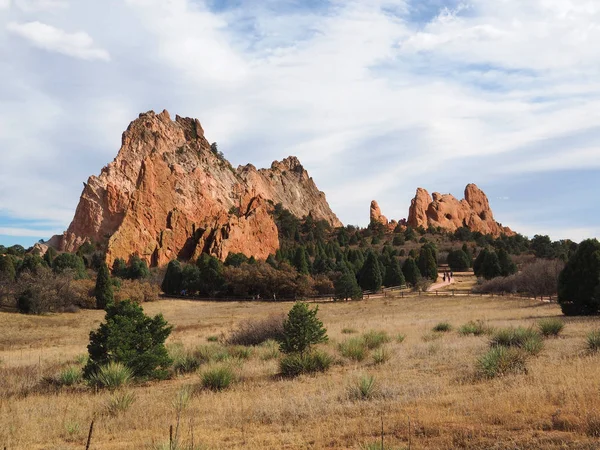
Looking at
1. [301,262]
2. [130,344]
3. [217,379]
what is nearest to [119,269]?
[301,262]

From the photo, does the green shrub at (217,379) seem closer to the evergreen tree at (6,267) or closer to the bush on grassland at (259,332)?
the bush on grassland at (259,332)

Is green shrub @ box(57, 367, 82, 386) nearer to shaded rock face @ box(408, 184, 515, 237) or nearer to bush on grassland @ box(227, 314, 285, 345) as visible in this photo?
bush on grassland @ box(227, 314, 285, 345)

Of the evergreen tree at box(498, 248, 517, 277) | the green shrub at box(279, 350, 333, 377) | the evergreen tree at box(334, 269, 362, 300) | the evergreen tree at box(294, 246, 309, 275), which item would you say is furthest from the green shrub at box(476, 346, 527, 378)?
the evergreen tree at box(294, 246, 309, 275)

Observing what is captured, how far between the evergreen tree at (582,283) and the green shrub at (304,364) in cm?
1827

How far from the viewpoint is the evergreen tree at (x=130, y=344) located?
13789mm

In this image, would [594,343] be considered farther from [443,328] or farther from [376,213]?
[376,213]

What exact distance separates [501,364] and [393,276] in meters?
58.7

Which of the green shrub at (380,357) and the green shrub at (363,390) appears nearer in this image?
the green shrub at (363,390)

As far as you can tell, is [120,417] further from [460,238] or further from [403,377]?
[460,238]

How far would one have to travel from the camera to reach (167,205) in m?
119

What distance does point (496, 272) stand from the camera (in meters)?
65.1

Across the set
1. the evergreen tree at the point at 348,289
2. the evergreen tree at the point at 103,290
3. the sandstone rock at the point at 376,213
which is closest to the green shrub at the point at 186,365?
the evergreen tree at the point at 348,289

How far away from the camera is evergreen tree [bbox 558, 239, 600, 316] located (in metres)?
25.0

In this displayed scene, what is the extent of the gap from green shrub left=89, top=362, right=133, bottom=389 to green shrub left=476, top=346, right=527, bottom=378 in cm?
935
